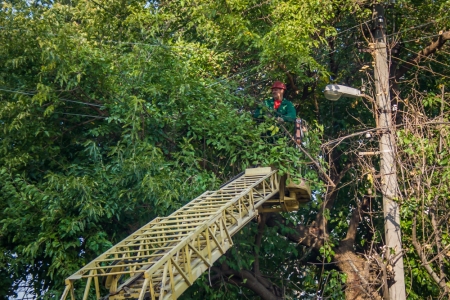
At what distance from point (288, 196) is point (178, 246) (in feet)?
17.1

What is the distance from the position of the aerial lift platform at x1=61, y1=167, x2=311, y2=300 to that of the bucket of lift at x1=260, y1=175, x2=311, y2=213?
1.05 feet

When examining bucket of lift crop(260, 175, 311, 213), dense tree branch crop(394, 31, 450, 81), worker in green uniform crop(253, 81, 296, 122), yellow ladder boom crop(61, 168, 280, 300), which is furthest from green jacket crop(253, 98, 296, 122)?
dense tree branch crop(394, 31, 450, 81)

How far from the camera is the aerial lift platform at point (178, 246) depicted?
8969 mm

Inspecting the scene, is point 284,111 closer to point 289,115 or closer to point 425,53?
point 289,115

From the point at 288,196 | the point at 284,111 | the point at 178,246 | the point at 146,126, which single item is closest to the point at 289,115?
the point at 284,111

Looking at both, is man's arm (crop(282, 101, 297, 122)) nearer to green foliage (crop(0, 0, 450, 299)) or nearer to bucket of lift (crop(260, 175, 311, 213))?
green foliage (crop(0, 0, 450, 299))

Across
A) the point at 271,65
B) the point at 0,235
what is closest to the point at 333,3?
the point at 271,65

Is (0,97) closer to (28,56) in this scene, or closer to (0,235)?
(28,56)

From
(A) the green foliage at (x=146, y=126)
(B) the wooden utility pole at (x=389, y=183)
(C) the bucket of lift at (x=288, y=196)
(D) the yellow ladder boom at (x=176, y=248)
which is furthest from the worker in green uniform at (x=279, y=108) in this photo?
(B) the wooden utility pole at (x=389, y=183)

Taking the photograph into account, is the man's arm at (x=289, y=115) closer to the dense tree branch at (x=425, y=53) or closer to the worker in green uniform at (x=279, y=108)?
the worker in green uniform at (x=279, y=108)

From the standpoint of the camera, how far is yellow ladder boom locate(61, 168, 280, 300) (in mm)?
8938

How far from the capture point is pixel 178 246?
29.9 ft

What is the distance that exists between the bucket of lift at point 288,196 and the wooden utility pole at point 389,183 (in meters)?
1.91

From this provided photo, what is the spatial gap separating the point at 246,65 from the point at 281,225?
352cm
